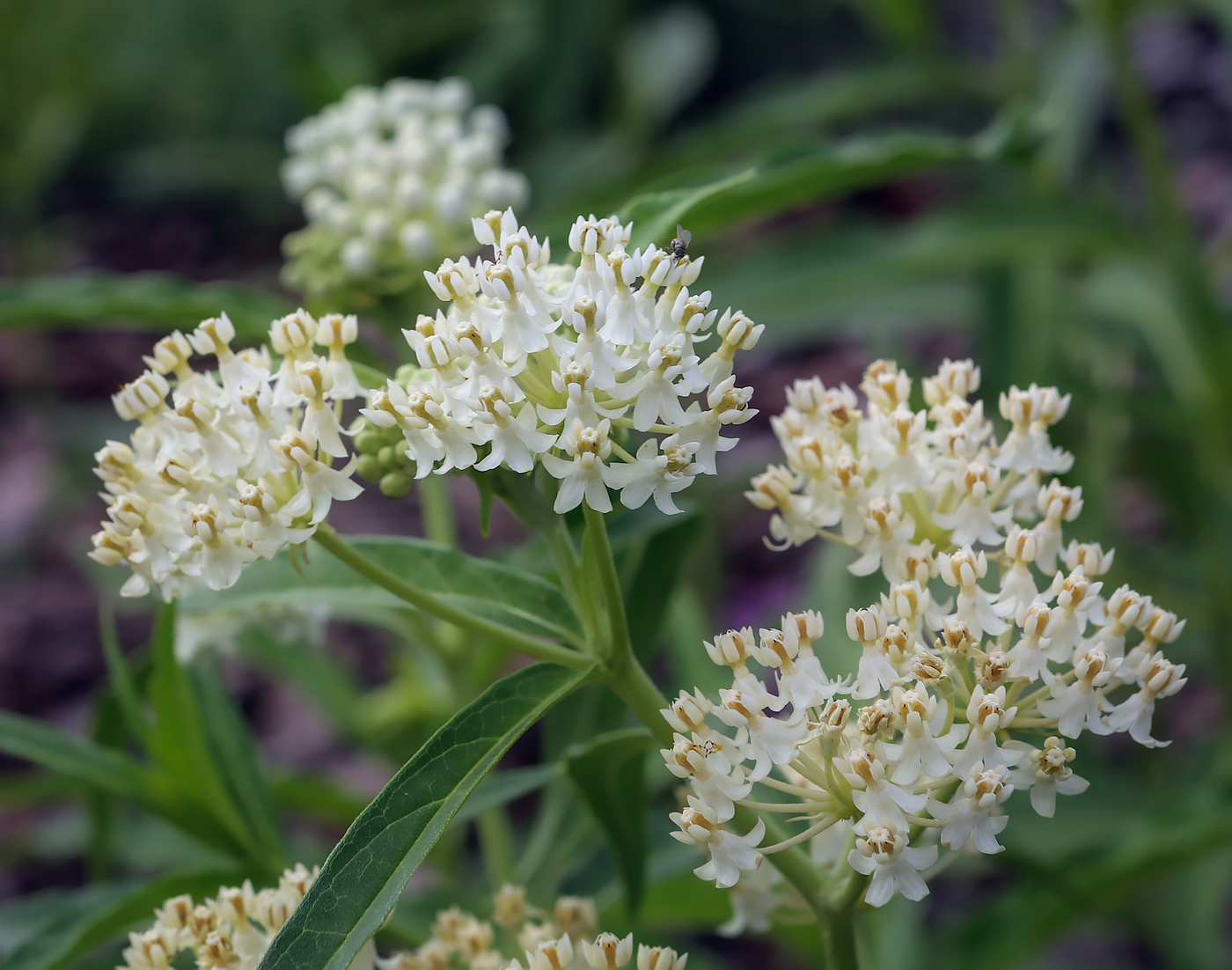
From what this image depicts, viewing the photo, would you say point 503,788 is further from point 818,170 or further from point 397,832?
point 818,170

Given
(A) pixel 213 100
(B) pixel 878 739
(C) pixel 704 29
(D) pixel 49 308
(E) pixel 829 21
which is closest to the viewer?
(B) pixel 878 739

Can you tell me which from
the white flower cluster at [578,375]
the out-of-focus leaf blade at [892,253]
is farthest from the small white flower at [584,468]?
the out-of-focus leaf blade at [892,253]

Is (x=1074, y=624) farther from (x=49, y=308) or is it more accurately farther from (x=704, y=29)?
(x=704, y=29)

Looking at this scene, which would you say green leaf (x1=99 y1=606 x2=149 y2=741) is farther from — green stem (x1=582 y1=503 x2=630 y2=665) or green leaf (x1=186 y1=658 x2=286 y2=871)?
green stem (x1=582 y1=503 x2=630 y2=665)

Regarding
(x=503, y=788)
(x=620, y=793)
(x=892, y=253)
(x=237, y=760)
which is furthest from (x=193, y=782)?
(x=892, y=253)

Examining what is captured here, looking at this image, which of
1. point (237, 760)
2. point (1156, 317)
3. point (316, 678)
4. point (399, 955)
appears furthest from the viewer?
point (1156, 317)

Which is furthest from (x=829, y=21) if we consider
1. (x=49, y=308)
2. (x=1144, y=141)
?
(x=49, y=308)
